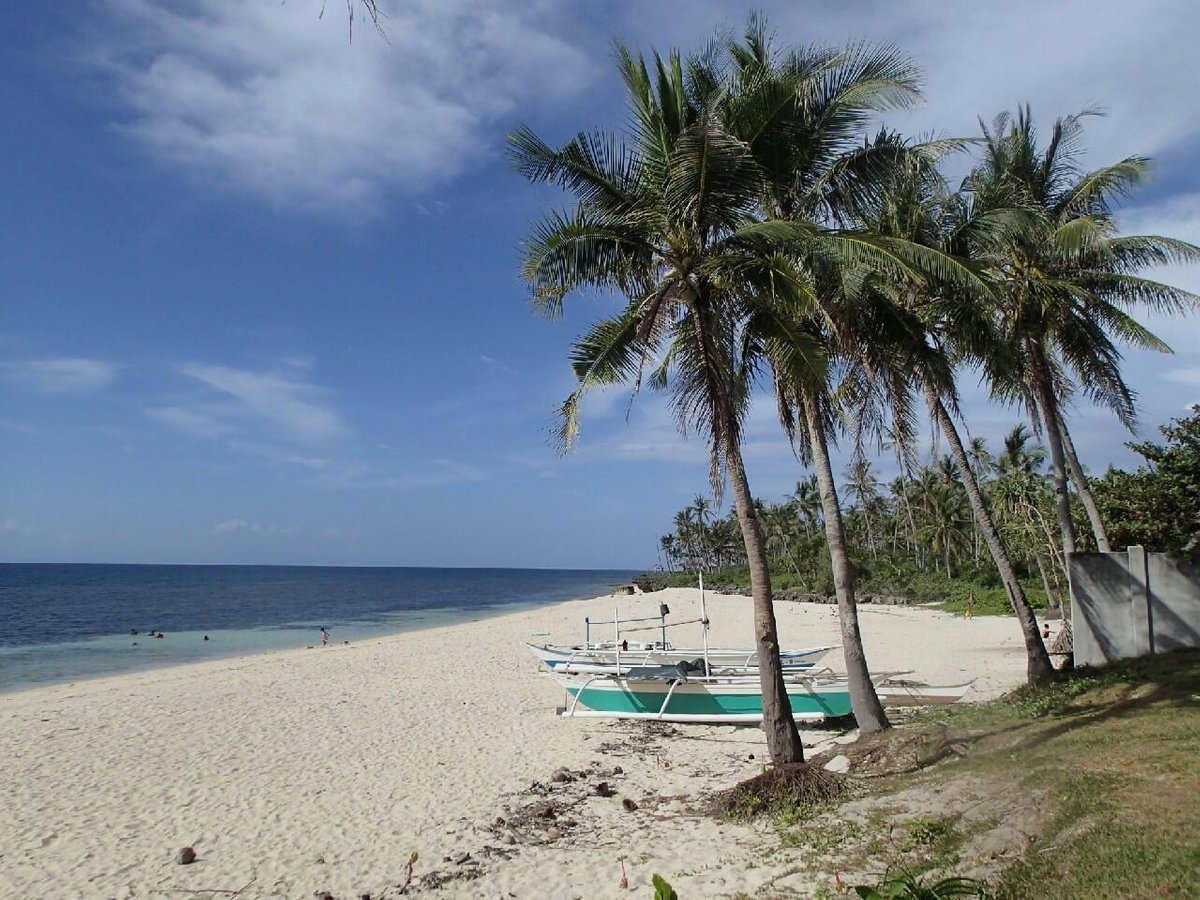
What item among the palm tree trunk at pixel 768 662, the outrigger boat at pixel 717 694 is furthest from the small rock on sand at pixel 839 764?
the outrigger boat at pixel 717 694

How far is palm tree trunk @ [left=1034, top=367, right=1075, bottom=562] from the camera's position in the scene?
1152 centimetres

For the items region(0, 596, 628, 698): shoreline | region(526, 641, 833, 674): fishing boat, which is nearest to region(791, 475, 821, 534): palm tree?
region(0, 596, 628, 698): shoreline

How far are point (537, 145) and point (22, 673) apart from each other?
87.8 ft

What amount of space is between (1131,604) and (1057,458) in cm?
240

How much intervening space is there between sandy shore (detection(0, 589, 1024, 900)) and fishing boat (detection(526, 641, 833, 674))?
931 mm

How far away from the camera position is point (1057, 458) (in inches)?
467

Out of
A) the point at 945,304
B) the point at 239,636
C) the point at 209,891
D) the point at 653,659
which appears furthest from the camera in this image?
the point at 239,636

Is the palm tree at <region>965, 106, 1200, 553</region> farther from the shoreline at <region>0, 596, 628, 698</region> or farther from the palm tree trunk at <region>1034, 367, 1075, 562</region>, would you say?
the shoreline at <region>0, 596, 628, 698</region>

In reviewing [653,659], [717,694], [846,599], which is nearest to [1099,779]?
[846,599]

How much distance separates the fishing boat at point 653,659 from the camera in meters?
13.5

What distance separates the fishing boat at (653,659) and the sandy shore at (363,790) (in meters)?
0.93

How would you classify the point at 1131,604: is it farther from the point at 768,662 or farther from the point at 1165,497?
the point at 768,662

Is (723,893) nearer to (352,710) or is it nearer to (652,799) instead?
(652,799)

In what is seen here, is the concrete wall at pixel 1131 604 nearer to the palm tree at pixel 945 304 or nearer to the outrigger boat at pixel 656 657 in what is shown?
the palm tree at pixel 945 304
